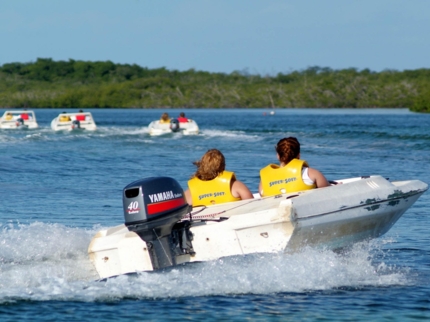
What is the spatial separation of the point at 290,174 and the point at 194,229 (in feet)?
4.77

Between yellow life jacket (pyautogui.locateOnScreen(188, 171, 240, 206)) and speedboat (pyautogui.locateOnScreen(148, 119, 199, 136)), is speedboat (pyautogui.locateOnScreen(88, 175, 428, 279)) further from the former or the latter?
speedboat (pyautogui.locateOnScreen(148, 119, 199, 136))

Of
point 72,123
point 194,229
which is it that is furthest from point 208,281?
point 72,123

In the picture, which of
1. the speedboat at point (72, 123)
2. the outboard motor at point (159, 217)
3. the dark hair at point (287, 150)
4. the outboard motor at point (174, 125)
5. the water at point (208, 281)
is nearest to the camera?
the water at point (208, 281)

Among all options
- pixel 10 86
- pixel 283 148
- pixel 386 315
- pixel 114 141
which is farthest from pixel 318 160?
pixel 10 86

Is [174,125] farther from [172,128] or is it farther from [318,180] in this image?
[318,180]

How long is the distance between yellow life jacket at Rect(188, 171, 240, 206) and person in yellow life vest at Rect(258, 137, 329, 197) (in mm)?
518

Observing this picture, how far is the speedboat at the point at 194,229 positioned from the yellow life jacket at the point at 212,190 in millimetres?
302

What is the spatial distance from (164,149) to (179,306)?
2147 cm

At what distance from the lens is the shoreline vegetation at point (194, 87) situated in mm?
98812

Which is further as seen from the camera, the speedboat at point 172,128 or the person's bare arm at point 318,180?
the speedboat at point 172,128

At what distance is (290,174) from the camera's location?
30.0 feet

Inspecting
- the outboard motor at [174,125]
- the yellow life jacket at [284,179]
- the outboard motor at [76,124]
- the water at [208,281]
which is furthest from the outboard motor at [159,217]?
the outboard motor at [76,124]

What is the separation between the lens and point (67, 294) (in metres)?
7.67

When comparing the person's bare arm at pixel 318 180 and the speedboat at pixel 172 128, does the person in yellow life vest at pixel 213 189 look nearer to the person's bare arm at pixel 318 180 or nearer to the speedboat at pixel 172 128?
the person's bare arm at pixel 318 180
